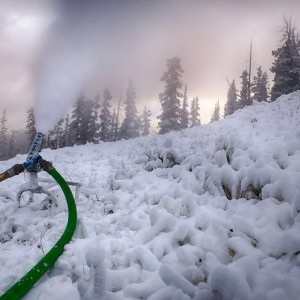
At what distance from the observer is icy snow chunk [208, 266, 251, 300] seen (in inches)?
89.1

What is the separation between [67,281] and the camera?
296cm

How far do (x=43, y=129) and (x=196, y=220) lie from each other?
300cm

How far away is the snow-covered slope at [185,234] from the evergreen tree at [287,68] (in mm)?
22031

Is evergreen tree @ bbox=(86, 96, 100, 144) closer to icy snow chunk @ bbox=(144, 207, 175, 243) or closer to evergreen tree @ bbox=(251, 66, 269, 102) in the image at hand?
evergreen tree @ bbox=(251, 66, 269, 102)

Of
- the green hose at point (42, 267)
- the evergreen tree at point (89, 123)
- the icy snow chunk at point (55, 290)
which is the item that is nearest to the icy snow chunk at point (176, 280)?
the icy snow chunk at point (55, 290)

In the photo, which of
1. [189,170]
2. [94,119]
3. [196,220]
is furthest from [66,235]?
[94,119]

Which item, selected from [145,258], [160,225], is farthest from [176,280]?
[160,225]

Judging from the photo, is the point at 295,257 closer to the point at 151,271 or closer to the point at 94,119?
the point at 151,271

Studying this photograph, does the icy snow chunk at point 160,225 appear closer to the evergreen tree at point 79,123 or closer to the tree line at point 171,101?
the tree line at point 171,101

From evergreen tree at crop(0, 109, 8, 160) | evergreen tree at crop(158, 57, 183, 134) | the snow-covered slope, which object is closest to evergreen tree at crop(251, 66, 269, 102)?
evergreen tree at crop(158, 57, 183, 134)

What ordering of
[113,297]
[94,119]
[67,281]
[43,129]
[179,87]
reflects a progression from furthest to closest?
[94,119] → [179,87] → [43,129] → [67,281] → [113,297]

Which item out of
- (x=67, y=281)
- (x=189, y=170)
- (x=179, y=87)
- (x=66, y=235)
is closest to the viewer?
(x=67, y=281)

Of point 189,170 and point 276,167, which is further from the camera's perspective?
point 189,170

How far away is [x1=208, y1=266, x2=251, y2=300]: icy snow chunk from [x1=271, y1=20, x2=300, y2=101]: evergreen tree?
2549 centimetres
